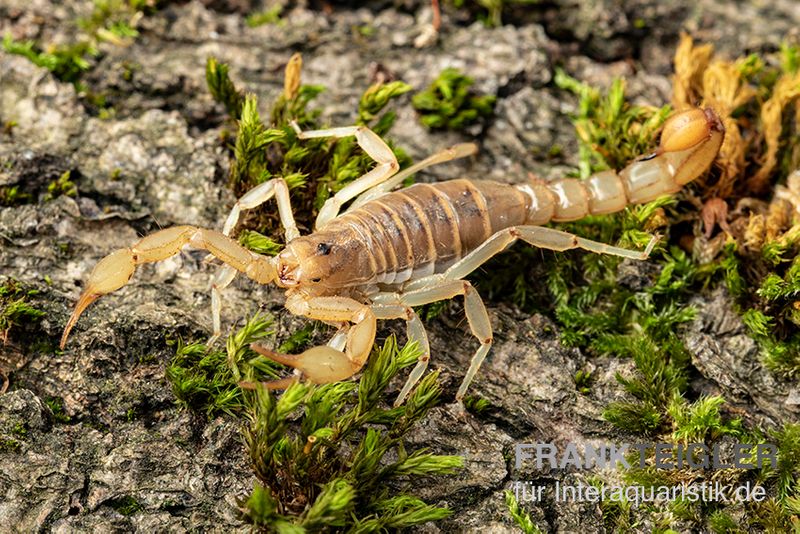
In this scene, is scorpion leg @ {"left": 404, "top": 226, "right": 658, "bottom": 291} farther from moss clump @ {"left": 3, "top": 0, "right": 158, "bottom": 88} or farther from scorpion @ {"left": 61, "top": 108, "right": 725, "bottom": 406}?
moss clump @ {"left": 3, "top": 0, "right": 158, "bottom": 88}

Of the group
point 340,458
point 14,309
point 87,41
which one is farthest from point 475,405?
point 87,41

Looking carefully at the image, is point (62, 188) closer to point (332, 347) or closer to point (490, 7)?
point (332, 347)

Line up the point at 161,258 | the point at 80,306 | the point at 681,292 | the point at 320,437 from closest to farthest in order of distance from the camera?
the point at 320,437, the point at 80,306, the point at 161,258, the point at 681,292

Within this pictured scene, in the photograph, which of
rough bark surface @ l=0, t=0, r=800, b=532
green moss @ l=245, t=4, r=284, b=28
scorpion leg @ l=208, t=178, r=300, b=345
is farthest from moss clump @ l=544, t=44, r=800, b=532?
green moss @ l=245, t=4, r=284, b=28

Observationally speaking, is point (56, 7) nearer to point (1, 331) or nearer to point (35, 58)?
point (35, 58)

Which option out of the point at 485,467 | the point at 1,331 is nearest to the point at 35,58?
the point at 1,331
